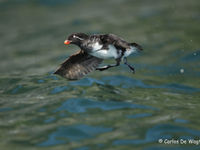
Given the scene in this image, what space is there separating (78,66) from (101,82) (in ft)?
5.49

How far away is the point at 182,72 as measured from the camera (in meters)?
15.0

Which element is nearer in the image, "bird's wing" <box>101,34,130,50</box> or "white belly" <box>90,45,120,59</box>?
"bird's wing" <box>101,34,130,50</box>

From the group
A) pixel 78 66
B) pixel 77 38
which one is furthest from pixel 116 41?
pixel 78 66

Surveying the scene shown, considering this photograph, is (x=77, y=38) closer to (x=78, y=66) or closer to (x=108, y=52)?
(x=108, y=52)

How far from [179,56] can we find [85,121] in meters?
6.84

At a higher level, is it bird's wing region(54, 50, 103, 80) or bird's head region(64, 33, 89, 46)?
bird's head region(64, 33, 89, 46)

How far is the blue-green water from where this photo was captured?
9.56 m

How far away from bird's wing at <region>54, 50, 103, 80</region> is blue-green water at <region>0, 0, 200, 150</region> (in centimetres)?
50

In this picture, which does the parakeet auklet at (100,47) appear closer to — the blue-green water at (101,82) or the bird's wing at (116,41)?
the bird's wing at (116,41)

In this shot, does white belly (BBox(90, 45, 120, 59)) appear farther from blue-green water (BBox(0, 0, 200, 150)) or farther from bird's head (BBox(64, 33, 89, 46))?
blue-green water (BBox(0, 0, 200, 150))

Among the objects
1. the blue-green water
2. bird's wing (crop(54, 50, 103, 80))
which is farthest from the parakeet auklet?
the blue-green water

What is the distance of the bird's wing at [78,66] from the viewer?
11758 mm

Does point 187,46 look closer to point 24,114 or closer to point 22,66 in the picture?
point 22,66

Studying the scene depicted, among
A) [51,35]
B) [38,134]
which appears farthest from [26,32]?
[38,134]
